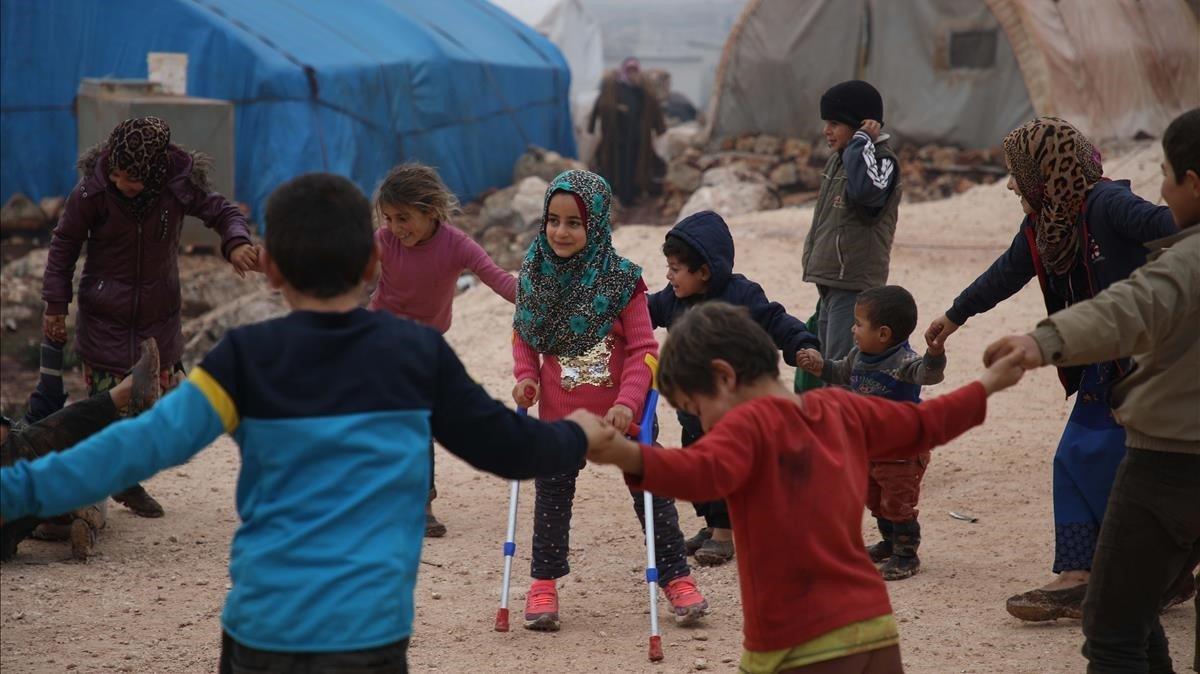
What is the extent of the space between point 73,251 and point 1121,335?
4.56m

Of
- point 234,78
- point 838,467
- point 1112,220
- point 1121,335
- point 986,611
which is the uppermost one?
point 234,78

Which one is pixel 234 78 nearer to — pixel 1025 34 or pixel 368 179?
pixel 368 179

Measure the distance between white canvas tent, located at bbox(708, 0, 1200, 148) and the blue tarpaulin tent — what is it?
4.99 meters

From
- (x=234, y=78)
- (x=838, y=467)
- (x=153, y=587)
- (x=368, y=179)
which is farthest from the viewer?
(x=368, y=179)

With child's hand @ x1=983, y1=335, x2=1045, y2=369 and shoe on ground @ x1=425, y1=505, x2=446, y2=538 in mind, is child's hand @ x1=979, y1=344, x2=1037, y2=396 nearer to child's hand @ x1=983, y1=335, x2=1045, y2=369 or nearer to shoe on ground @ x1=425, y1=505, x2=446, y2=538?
Result: child's hand @ x1=983, y1=335, x2=1045, y2=369

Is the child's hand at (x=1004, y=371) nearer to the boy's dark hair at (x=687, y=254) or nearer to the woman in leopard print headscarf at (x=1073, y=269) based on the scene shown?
the woman in leopard print headscarf at (x=1073, y=269)

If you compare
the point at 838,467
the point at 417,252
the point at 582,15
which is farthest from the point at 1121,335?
the point at 582,15

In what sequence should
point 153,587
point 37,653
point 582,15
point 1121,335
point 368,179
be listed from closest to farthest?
point 1121,335, point 37,653, point 153,587, point 368,179, point 582,15

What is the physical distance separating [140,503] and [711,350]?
463cm

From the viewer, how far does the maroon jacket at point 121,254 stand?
19.7ft

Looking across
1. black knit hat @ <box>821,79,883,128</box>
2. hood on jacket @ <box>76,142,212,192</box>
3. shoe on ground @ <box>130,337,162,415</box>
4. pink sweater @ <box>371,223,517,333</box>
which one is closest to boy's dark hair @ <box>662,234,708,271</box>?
pink sweater @ <box>371,223,517,333</box>

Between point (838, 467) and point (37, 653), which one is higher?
point (838, 467)

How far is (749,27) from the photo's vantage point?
72.4 ft

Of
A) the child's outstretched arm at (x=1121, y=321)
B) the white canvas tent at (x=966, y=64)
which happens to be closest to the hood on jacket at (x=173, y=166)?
the child's outstretched arm at (x=1121, y=321)
